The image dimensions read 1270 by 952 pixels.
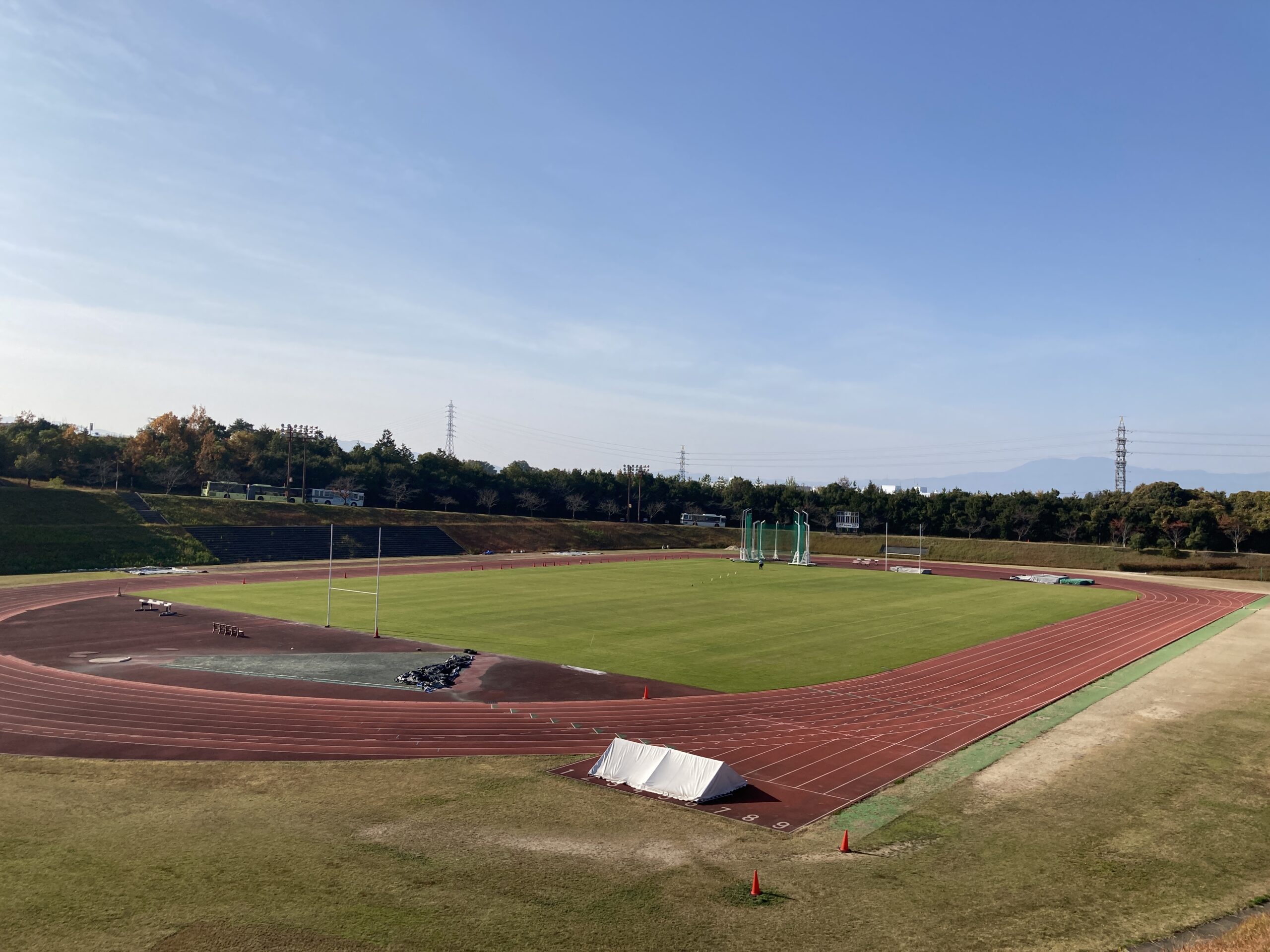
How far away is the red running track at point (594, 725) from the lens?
74.2 feet

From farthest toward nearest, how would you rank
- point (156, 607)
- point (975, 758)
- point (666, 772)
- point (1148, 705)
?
point (156, 607) < point (1148, 705) < point (975, 758) < point (666, 772)

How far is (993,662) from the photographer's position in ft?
123

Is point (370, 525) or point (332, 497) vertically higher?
point (332, 497)

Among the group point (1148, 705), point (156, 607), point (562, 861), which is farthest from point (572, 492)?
point (562, 861)

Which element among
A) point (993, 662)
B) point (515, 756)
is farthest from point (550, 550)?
point (515, 756)

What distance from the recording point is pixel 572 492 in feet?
472

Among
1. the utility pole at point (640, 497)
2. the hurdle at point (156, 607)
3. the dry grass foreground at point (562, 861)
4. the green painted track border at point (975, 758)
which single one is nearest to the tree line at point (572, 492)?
the utility pole at point (640, 497)

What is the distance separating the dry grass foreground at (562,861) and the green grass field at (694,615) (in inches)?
506

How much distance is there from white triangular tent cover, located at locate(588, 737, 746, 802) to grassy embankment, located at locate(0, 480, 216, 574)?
2611 inches

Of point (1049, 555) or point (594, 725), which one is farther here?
point (1049, 555)

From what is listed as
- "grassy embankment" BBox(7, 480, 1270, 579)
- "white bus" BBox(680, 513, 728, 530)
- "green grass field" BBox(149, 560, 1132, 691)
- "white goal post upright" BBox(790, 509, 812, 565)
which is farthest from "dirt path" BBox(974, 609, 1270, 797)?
"white bus" BBox(680, 513, 728, 530)

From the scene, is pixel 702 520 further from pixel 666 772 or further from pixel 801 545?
pixel 666 772

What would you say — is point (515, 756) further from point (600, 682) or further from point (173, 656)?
point (173, 656)

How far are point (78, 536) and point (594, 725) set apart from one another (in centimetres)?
7103
